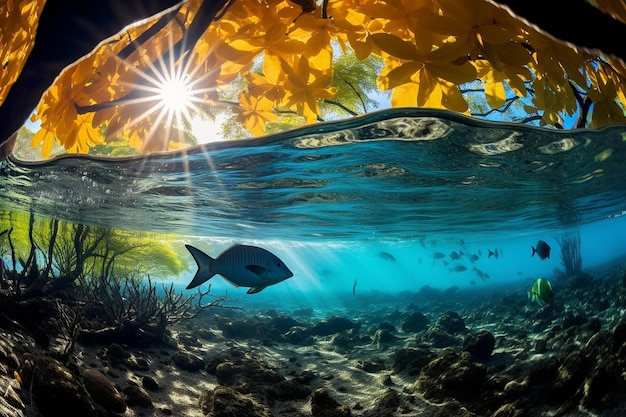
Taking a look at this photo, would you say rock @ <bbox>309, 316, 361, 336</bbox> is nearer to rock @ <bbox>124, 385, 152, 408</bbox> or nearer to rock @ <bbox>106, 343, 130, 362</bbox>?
rock @ <bbox>106, 343, 130, 362</bbox>

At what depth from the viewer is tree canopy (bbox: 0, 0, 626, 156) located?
3.40 feet

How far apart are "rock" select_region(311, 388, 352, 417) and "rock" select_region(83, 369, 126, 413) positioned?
2675mm

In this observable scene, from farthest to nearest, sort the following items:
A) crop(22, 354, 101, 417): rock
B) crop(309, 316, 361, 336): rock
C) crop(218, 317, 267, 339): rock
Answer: crop(309, 316, 361, 336): rock
crop(218, 317, 267, 339): rock
crop(22, 354, 101, 417): rock

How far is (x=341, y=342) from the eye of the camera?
14047 mm

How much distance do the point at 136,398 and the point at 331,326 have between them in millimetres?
14015

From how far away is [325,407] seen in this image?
Result: 5242 millimetres

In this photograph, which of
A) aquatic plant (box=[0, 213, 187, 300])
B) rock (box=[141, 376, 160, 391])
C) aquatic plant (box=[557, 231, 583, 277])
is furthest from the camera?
aquatic plant (box=[557, 231, 583, 277])

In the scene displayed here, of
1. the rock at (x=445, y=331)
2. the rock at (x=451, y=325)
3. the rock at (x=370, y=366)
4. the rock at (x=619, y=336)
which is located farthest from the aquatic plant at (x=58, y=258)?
the rock at (x=451, y=325)

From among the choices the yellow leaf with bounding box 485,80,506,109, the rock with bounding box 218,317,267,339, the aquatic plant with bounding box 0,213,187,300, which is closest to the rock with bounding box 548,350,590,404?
the yellow leaf with bounding box 485,80,506,109

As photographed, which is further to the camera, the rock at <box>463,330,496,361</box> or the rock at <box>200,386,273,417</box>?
the rock at <box>463,330,496,361</box>

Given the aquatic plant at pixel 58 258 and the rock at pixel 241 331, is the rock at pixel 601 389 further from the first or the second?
the rock at pixel 241 331

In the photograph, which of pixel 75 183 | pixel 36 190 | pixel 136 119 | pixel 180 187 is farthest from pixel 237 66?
pixel 36 190

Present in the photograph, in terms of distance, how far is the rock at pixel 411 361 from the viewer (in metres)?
8.74

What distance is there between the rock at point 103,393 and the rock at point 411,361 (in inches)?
275
